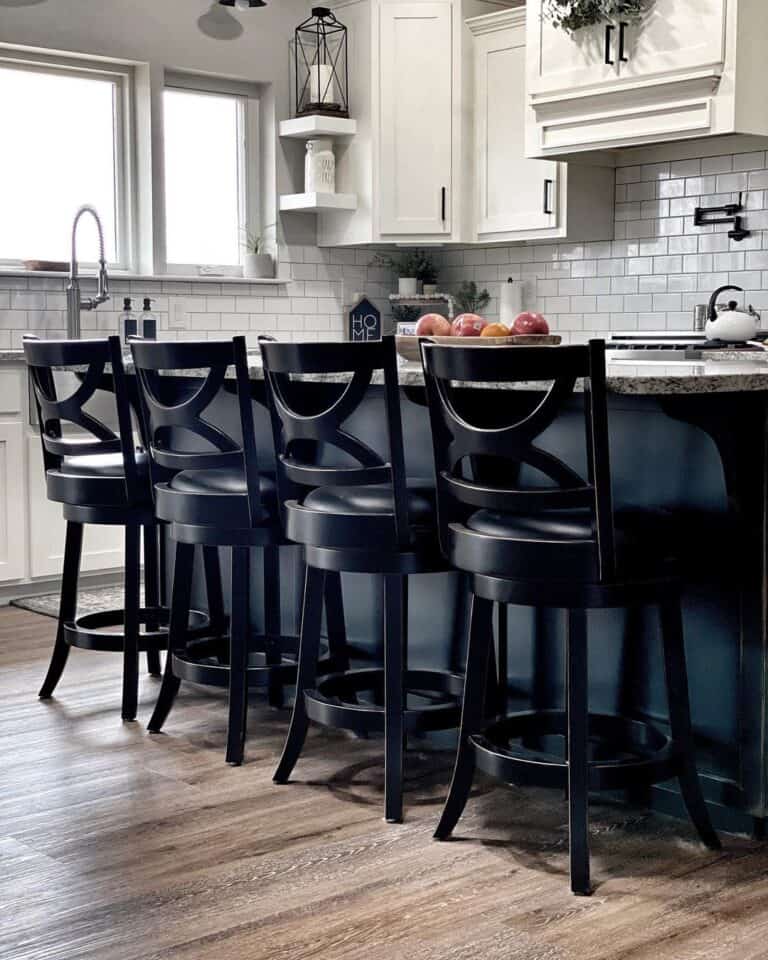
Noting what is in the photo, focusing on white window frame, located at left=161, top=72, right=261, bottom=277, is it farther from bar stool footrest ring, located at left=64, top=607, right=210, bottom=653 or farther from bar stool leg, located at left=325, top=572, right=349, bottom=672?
bar stool leg, located at left=325, top=572, right=349, bottom=672

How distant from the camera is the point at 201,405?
3.01 m

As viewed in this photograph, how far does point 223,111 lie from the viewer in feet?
20.2

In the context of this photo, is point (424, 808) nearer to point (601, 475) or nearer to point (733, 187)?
point (601, 475)

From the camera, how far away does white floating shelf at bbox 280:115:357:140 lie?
594cm

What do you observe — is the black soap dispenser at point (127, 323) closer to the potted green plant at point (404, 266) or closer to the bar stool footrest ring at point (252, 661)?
the potted green plant at point (404, 266)

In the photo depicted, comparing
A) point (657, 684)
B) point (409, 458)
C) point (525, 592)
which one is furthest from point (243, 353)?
point (657, 684)

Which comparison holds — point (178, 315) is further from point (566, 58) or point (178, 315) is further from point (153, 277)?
point (566, 58)

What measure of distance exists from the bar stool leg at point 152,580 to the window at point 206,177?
227 cm

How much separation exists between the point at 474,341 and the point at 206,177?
3.44 m

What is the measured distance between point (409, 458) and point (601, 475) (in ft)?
3.18

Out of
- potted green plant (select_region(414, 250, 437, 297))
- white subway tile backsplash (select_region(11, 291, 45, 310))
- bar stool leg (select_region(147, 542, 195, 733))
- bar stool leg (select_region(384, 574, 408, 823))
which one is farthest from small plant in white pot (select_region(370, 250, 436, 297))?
bar stool leg (select_region(384, 574, 408, 823))

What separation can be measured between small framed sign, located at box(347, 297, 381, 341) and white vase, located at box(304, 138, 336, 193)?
0.60m

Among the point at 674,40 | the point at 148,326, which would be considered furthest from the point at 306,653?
the point at 674,40

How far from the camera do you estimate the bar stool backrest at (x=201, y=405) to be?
9.64 ft
